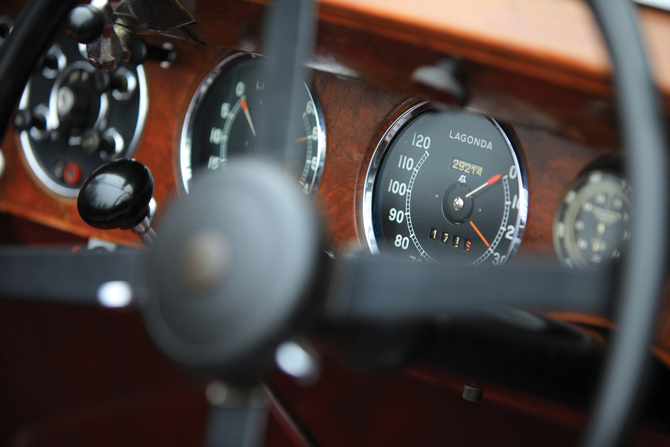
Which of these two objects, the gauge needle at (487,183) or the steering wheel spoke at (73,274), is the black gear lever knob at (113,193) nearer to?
the steering wheel spoke at (73,274)

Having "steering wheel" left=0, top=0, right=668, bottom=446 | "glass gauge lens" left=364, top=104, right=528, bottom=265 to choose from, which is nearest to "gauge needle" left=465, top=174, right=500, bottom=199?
"glass gauge lens" left=364, top=104, right=528, bottom=265

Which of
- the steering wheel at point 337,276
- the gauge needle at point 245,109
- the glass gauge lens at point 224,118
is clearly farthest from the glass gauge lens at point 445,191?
the steering wheel at point 337,276

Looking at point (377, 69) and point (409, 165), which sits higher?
point (377, 69)

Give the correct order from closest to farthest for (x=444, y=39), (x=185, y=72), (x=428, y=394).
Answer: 1. (x=444, y=39)
2. (x=185, y=72)
3. (x=428, y=394)

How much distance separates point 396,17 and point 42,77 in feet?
5.01

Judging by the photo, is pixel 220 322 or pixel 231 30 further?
pixel 231 30

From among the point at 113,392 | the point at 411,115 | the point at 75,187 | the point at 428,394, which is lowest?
the point at 113,392

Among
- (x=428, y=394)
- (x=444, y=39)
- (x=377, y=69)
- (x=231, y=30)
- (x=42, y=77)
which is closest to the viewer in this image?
(x=444, y=39)

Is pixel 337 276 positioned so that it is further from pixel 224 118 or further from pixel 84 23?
pixel 224 118

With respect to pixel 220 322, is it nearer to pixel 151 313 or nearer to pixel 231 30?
pixel 151 313

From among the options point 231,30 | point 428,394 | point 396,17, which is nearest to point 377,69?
point 396,17

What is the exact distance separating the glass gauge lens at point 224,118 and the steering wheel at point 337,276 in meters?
0.81

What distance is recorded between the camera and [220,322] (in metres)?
0.50

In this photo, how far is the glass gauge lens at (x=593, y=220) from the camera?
2.88ft
